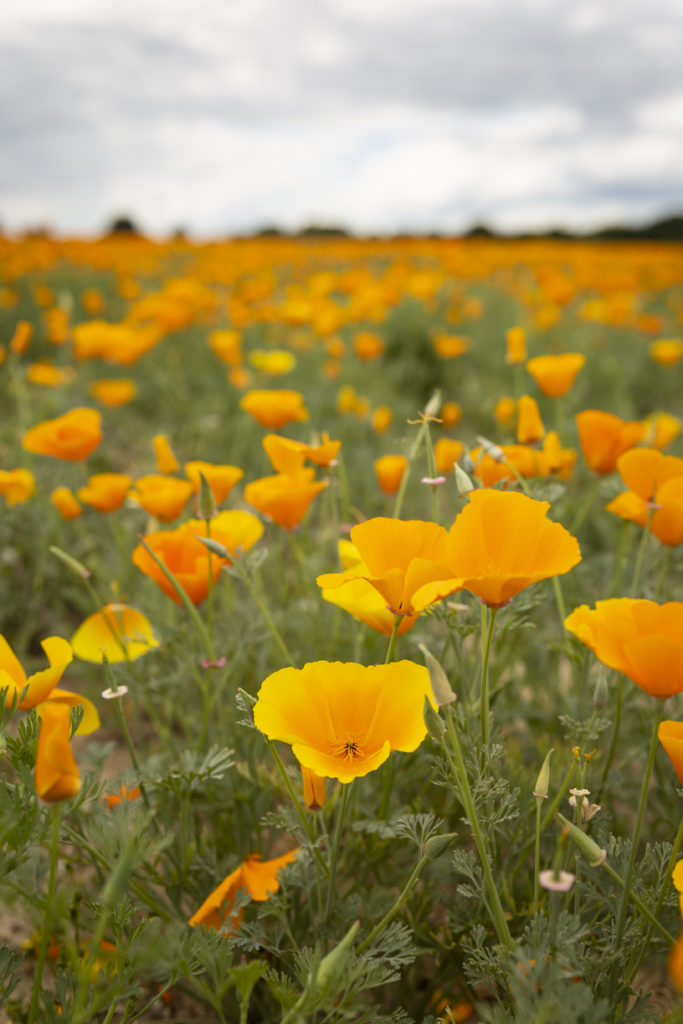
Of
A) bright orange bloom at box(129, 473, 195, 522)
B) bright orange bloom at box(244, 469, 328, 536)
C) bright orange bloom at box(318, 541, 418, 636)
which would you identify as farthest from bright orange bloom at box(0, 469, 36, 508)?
bright orange bloom at box(318, 541, 418, 636)

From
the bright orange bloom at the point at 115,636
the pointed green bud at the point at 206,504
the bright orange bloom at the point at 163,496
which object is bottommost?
the bright orange bloom at the point at 115,636

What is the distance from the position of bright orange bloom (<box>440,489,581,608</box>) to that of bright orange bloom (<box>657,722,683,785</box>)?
0.21 m

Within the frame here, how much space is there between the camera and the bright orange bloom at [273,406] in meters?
1.68

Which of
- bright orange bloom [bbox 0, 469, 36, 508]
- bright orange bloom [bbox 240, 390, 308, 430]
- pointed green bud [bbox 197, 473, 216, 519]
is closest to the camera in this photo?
pointed green bud [bbox 197, 473, 216, 519]

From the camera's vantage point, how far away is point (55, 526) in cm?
226

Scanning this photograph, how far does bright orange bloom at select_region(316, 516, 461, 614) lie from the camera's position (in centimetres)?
83

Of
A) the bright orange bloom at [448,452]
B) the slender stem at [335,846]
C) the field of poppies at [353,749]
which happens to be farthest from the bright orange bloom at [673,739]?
the bright orange bloom at [448,452]

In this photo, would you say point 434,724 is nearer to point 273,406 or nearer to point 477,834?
point 477,834

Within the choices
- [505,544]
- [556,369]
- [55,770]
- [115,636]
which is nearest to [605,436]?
[556,369]

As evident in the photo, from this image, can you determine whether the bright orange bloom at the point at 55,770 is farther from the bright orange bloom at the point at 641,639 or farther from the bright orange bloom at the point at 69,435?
the bright orange bloom at the point at 69,435

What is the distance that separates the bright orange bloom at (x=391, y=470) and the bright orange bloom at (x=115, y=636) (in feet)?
1.80

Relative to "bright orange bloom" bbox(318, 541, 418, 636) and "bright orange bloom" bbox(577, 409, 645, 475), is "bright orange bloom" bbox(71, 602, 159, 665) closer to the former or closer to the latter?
"bright orange bloom" bbox(318, 541, 418, 636)

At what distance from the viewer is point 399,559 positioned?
0.90 metres

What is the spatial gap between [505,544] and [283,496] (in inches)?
19.4
